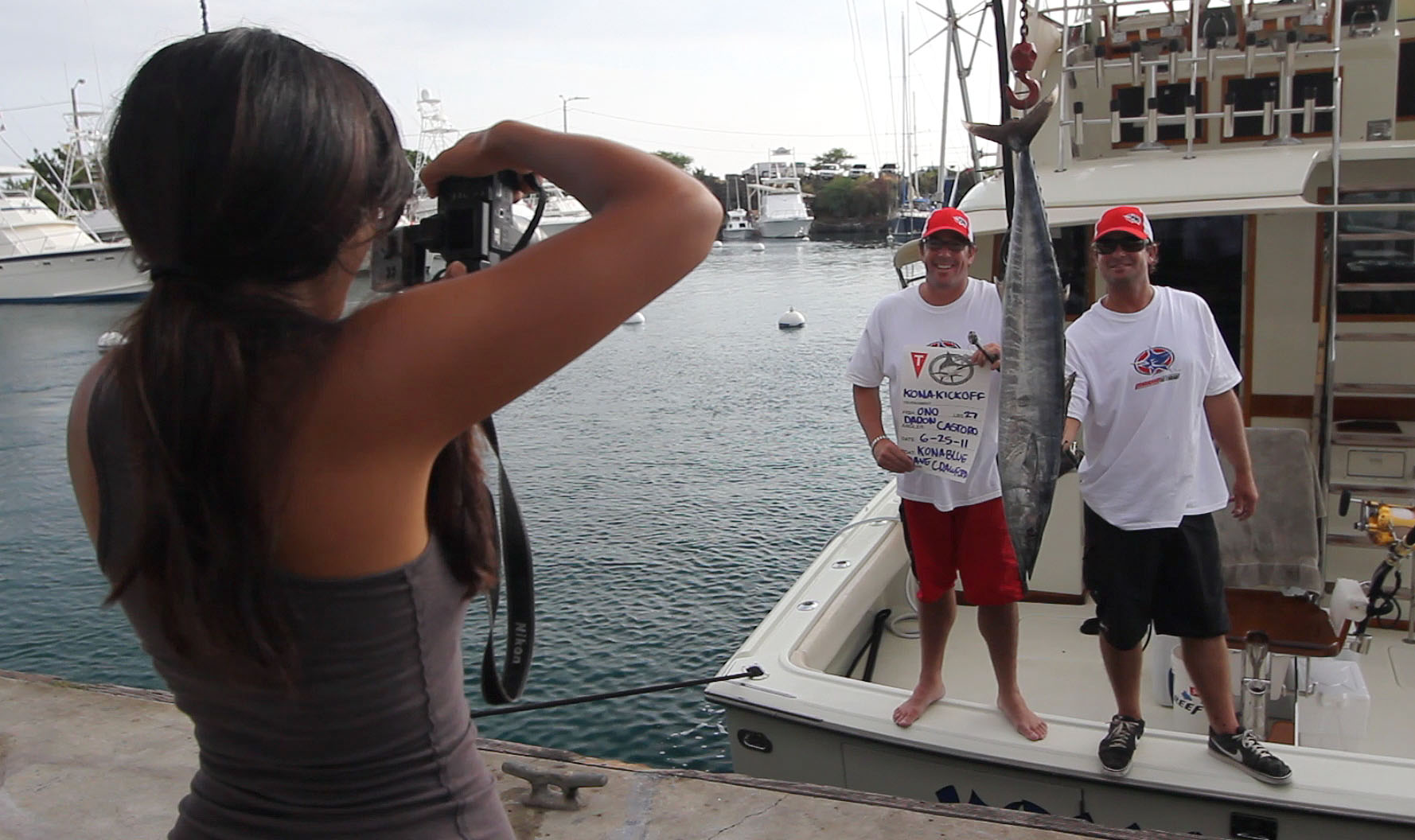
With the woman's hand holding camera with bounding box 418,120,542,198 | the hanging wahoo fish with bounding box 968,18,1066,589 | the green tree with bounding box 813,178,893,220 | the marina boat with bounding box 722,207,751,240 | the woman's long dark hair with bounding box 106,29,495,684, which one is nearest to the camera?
the woman's long dark hair with bounding box 106,29,495,684

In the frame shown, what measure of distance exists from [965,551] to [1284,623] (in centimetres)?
175

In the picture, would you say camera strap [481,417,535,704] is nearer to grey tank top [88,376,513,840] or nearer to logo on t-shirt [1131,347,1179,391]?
grey tank top [88,376,513,840]

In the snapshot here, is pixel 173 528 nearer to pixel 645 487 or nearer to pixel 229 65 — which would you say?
pixel 229 65

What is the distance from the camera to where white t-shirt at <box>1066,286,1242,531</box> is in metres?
3.15

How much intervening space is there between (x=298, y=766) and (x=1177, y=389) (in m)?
2.85

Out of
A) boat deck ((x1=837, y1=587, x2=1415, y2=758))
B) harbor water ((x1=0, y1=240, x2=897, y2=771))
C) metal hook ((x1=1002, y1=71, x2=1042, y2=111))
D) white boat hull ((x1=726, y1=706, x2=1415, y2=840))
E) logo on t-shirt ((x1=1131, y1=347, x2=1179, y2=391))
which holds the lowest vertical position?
harbor water ((x1=0, y1=240, x2=897, y2=771))

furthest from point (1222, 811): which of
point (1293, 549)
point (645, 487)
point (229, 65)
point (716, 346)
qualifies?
point (716, 346)

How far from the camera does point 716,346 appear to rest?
22297 millimetres

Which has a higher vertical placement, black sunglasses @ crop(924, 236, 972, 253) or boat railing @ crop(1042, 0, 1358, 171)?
boat railing @ crop(1042, 0, 1358, 171)

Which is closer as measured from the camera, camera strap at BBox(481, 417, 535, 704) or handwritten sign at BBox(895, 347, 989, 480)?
camera strap at BBox(481, 417, 535, 704)

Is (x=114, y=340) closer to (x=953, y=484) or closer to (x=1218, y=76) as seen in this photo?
(x=953, y=484)

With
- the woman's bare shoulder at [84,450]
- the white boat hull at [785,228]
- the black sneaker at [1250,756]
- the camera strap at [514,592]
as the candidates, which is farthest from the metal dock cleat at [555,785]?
the white boat hull at [785,228]

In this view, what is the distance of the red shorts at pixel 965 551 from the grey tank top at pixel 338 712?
2631 mm

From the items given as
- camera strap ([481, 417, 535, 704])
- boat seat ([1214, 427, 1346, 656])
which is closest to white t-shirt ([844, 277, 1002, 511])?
boat seat ([1214, 427, 1346, 656])
